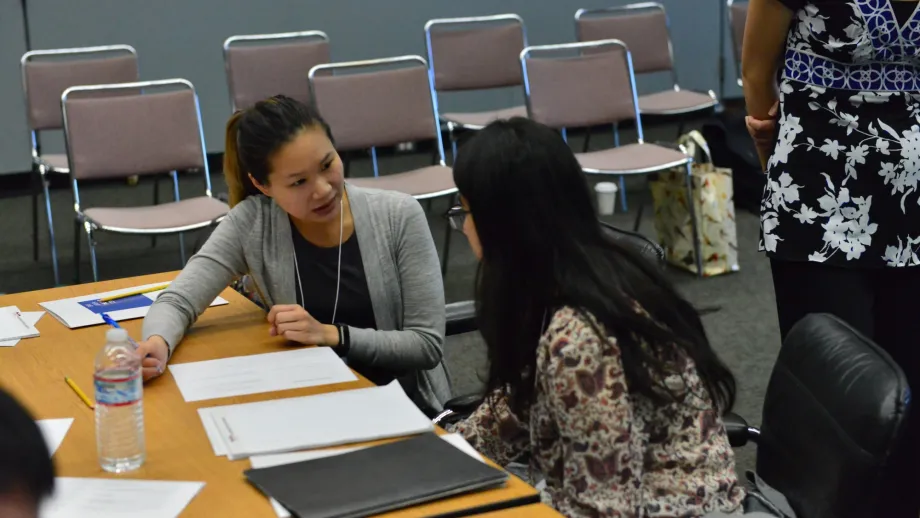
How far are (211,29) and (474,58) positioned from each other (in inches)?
67.9

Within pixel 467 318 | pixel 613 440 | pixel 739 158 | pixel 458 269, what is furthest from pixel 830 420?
pixel 739 158

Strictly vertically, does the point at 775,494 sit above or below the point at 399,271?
below

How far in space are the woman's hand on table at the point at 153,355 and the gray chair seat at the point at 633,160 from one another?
2.53 meters

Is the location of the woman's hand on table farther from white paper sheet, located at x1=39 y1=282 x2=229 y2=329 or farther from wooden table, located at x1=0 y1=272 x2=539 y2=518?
white paper sheet, located at x1=39 y1=282 x2=229 y2=329

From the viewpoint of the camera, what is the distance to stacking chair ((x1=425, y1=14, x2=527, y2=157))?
526 centimetres

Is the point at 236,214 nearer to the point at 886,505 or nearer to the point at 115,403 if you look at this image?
the point at 115,403

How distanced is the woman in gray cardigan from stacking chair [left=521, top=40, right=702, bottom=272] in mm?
2296

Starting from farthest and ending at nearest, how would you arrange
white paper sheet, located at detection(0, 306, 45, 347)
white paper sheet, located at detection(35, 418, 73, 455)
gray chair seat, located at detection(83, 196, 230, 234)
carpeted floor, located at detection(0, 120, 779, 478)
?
gray chair seat, located at detection(83, 196, 230, 234) → carpeted floor, located at detection(0, 120, 779, 478) → white paper sheet, located at detection(0, 306, 45, 347) → white paper sheet, located at detection(35, 418, 73, 455)

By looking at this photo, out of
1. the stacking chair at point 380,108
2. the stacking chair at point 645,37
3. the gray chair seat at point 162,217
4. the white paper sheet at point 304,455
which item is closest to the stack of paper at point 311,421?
the white paper sheet at point 304,455

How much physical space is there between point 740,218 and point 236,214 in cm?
355

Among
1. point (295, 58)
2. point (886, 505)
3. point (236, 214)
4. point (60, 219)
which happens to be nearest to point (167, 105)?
point (295, 58)

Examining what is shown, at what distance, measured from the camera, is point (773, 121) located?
6.68 ft

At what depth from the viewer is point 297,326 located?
2.12 meters

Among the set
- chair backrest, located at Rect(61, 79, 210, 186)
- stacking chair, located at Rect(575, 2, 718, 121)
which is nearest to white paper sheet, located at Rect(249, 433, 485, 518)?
chair backrest, located at Rect(61, 79, 210, 186)
